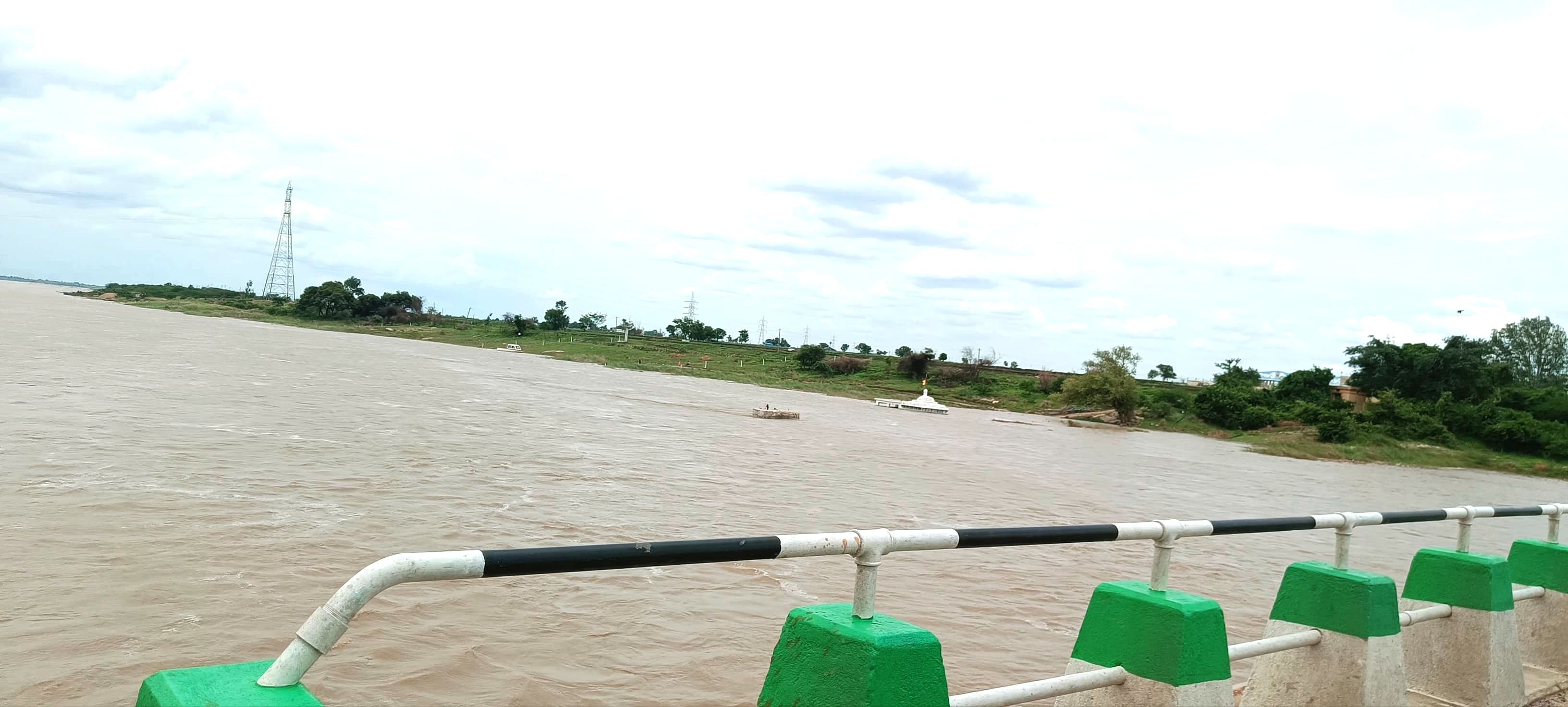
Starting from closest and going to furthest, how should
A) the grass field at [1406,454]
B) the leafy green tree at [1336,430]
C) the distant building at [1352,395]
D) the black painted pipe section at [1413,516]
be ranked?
the black painted pipe section at [1413,516], the grass field at [1406,454], the leafy green tree at [1336,430], the distant building at [1352,395]

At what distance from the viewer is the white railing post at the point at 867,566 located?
2.36m

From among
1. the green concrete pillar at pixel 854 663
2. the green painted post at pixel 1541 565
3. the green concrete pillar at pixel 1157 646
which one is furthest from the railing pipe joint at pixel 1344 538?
the green concrete pillar at pixel 854 663

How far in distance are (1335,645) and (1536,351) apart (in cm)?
11608

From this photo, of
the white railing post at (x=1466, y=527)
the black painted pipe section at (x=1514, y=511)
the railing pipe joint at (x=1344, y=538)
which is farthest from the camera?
the black painted pipe section at (x=1514, y=511)

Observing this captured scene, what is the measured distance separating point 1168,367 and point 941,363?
31.6 meters

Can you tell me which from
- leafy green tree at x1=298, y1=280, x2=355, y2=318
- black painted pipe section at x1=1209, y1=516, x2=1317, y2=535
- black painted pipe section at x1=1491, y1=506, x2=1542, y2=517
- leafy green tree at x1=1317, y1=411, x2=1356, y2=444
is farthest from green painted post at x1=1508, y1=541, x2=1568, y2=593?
leafy green tree at x1=298, y1=280, x2=355, y2=318

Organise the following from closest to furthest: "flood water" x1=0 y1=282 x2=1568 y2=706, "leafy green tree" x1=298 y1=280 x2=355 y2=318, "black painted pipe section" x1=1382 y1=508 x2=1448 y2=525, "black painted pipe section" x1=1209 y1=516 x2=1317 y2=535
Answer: "black painted pipe section" x1=1209 y1=516 x2=1317 y2=535, "black painted pipe section" x1=1382 y1=508 x2=1448 y2=525, "flood water" x1=0 y1=282 x2=1568 y2=706, "leafy green tree" x1=298 y1=280 x2=355 y2=318

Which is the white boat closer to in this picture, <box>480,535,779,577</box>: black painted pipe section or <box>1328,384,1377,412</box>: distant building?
<box>1328,384,1377,412</box>: distant building

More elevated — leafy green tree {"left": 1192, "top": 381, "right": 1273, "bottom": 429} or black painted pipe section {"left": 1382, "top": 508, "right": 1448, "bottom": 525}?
leafy green tree {"left": 1192, "top": 381, "right": 1273, "bottom": 429}

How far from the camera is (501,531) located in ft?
41.8

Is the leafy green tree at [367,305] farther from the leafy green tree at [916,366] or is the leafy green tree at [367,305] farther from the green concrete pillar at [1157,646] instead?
the green concrete pillar at [1157,646]

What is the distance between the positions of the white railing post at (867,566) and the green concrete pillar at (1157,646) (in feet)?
3.72

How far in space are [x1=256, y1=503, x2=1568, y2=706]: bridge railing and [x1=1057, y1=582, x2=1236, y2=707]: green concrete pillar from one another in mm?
75

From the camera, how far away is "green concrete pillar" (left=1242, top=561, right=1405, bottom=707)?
163 inches
